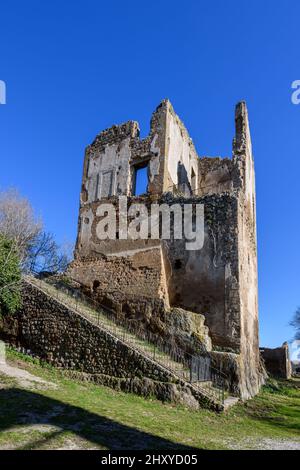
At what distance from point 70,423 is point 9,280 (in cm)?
838

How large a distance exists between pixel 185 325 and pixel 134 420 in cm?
548

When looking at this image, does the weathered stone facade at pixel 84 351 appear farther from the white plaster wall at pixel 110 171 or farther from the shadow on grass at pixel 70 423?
the white plaster wall at pixel 110 171

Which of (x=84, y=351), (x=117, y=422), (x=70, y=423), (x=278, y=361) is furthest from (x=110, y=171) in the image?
(x=278, y=361)

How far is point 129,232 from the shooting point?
17531mm

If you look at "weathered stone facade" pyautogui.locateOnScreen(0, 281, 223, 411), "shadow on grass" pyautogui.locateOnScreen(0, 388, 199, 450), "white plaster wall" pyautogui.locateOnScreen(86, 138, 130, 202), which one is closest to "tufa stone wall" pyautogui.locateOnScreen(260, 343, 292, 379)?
"white plaster wall" pyautogui.locateOnScreen(86, 138, 130, 202)

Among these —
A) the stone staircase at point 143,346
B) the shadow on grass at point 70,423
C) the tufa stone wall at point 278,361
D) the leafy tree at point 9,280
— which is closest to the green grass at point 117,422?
the shadow on grass at point 70,423

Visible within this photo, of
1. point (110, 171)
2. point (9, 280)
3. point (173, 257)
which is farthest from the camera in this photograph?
point (110, 171)

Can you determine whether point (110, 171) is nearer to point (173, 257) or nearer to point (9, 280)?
point (173, 257)

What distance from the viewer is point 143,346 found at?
12297mm

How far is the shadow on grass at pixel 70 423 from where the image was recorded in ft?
20.4

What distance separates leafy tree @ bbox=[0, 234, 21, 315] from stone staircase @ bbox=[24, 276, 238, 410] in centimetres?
79

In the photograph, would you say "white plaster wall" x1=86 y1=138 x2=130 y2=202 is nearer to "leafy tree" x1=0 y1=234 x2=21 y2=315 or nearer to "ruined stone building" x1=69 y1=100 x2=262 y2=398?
"ruined stone building" x1=69 y1=100 x2=262 y2=398

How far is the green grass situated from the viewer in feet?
20.6
